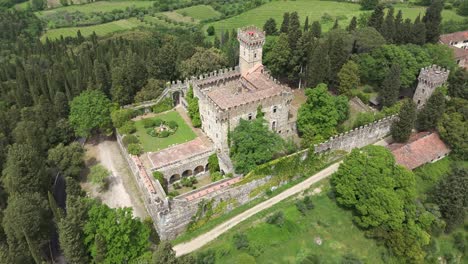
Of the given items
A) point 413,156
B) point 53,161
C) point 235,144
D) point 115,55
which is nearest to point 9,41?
point 115,55

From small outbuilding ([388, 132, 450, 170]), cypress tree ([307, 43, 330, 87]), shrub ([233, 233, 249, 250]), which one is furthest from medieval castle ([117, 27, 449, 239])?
cypress tree ([307, 43, 330, 87])

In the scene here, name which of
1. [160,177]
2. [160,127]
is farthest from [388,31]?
[160,177]

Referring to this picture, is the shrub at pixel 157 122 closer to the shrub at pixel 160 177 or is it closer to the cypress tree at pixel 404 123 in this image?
the shrub at pixel 160 177

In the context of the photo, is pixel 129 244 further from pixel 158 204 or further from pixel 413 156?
pixel 413 156

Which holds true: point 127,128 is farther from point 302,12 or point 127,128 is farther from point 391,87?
point 302,12

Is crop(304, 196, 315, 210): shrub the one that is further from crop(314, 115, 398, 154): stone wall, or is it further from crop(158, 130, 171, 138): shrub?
crop(158, 130, 171, 138): shrub

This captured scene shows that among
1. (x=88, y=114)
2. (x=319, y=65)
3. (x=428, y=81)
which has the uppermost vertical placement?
(x=319, y=65)

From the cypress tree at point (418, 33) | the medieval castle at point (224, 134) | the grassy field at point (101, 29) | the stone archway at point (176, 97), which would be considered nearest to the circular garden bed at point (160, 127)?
the medieval castle at point (224, 134)

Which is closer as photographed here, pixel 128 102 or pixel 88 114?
pixel 88 114
